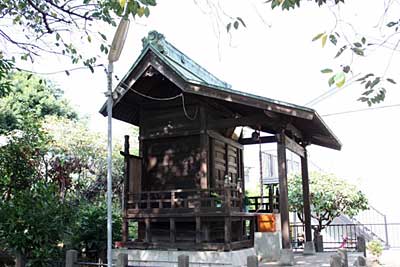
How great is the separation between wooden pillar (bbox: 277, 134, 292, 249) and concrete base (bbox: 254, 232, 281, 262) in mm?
437

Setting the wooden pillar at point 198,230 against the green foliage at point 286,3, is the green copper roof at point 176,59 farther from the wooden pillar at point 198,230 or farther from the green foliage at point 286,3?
the green foliage at point 286,3

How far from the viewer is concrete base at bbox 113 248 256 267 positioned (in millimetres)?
8770

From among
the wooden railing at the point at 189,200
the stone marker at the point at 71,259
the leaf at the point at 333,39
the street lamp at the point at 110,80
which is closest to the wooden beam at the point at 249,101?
the wooden railing at the point at 189,200

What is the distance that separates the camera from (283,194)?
30.9 feet

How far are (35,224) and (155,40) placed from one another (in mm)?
5576

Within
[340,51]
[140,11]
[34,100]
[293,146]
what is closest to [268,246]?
[293,146]

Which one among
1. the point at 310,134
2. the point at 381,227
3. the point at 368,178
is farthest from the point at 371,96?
the point at 368,178

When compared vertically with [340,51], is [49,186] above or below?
below

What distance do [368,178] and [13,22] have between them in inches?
716

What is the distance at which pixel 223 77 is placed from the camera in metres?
15.9

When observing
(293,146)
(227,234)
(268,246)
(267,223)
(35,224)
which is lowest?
(268,246)

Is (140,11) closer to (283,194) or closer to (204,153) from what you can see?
(204,153)

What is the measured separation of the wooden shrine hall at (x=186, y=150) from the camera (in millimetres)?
9312

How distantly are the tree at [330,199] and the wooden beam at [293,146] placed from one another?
3.19 m
